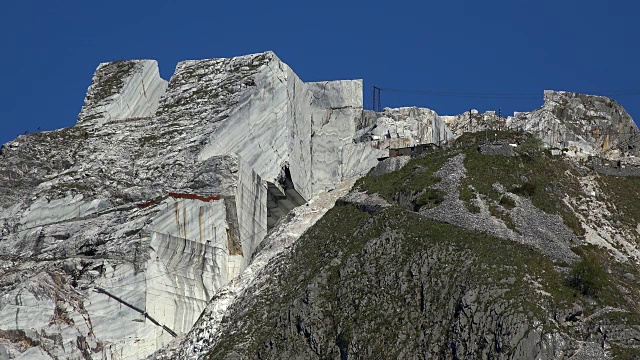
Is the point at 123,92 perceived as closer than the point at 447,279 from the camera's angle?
No

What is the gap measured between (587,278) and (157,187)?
19.9 metres

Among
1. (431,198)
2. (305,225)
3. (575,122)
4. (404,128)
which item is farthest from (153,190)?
(575,122)

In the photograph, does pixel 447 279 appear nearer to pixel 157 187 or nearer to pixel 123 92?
pixel 157 187

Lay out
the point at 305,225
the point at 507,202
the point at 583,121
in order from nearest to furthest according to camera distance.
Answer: the point at 507,202, the point at 305,225, the point at 583,121

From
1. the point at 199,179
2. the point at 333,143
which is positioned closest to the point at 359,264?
the point at 199,179

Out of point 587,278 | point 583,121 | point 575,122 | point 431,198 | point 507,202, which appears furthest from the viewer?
point 583,121

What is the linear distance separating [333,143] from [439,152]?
946cm

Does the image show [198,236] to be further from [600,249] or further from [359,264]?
[600,249]

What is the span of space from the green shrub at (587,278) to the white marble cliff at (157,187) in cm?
1506

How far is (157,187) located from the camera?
9362cm

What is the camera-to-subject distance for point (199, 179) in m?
93.1

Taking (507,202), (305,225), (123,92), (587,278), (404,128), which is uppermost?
(123,92)

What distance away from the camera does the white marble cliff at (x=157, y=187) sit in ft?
286

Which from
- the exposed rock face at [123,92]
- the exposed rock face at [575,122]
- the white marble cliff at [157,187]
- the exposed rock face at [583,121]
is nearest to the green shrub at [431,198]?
the white marble cliff at [157,187]
